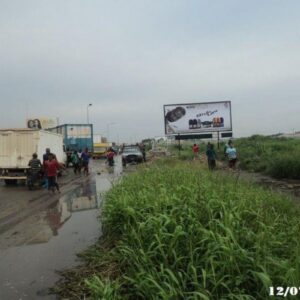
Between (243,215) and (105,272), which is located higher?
(243,215)

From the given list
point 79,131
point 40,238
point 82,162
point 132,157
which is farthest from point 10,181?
point 79,131

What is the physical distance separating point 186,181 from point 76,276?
4.17 metres

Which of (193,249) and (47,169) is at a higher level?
(47,169)

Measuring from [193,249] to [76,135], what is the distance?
39.8 meters

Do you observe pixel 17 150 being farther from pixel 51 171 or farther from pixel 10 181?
pixel 51 171

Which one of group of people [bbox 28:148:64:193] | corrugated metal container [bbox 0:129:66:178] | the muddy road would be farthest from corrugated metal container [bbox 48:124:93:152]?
the muddy road

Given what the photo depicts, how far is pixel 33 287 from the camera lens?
245 inches

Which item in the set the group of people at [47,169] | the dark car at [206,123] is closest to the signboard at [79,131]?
the dark car at [206,123]

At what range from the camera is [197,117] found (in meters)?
41.8

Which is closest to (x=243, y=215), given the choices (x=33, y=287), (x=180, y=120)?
(x=33, y=287)

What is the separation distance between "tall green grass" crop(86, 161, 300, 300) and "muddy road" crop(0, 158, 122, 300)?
89 cm

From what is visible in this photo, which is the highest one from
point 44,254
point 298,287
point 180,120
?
point 180,120

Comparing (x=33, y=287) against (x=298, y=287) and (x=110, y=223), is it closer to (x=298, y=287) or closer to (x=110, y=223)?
(x=110, y=223)
